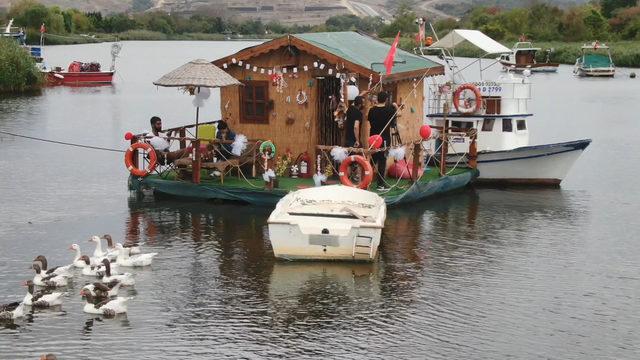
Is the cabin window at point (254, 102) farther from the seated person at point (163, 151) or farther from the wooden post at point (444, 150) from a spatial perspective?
the wooden post at point (444, 150)

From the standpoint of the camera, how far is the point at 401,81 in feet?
99.3

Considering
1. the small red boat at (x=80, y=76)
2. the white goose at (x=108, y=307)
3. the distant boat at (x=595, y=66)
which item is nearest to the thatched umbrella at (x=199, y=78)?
the white goose at (x=108, y=307)

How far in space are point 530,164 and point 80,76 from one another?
1915 inches

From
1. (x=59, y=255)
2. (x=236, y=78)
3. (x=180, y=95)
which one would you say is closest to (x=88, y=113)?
(x=180, y=95)

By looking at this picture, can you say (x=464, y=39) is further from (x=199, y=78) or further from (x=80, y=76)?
(x=80, y=76)

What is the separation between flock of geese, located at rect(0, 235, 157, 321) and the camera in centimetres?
1886

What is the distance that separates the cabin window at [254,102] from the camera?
2877 cm

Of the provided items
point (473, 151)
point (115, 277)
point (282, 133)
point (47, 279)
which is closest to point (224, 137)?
point (282, 133)

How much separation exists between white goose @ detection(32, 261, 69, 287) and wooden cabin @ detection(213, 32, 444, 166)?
9.53 metres

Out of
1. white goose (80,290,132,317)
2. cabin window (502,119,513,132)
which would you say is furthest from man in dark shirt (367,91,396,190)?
white goose (80,290,132,317)

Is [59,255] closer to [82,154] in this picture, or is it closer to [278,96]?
[278,96]

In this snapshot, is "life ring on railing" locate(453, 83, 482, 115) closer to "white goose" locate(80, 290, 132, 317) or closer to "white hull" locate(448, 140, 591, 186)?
"white hull" locate(448, 140, 591, 186)

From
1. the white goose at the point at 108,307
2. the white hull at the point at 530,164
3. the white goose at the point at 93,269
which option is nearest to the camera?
the white goose at the point at 108,307

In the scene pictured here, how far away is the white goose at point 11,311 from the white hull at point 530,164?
1578cm
